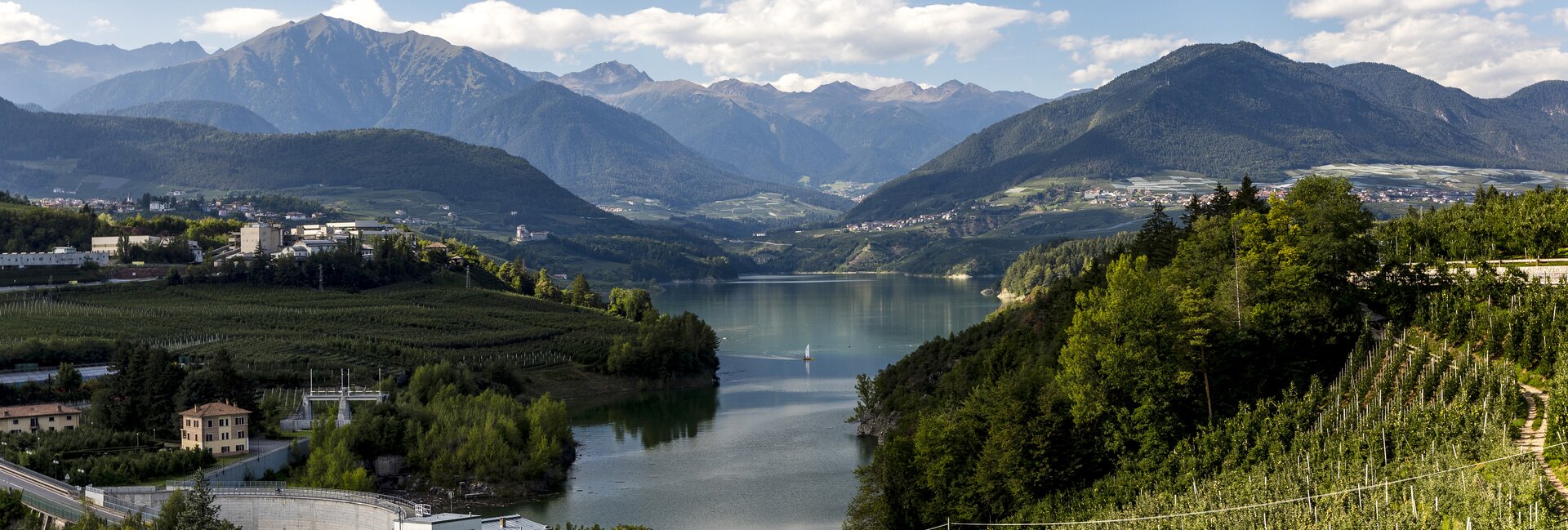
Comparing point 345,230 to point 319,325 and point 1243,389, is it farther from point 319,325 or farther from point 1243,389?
point 1243,389

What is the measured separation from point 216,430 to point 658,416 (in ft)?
93.2

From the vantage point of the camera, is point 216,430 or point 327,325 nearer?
point 216,430

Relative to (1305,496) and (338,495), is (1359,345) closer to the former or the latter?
(1305,496)

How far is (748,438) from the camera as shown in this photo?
63.2 metres

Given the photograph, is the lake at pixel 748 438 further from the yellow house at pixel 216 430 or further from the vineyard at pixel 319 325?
the yellow house at pixel 216 430

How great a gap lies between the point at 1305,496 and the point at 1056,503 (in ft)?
26.4

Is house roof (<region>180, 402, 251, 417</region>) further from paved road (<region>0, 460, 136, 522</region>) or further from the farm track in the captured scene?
the farm track

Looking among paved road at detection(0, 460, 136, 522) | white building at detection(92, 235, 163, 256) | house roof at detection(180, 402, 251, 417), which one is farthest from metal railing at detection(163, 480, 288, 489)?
white building at detection(92, 235, 163, 256)

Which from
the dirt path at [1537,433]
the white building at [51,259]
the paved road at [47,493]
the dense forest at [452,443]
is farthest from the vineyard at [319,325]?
the dirt path at [1537,433]

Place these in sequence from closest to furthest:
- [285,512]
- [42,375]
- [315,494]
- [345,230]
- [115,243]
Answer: [285,512], [315,494], [42,375], [115,243], [345,230]

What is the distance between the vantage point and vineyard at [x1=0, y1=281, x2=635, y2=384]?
72.9 meters

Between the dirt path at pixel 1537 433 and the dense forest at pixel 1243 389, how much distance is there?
1.43ft

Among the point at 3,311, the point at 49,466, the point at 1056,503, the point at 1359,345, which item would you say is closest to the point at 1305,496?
the point at 1056,503

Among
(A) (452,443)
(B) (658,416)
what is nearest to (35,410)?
(A) (452,443)
